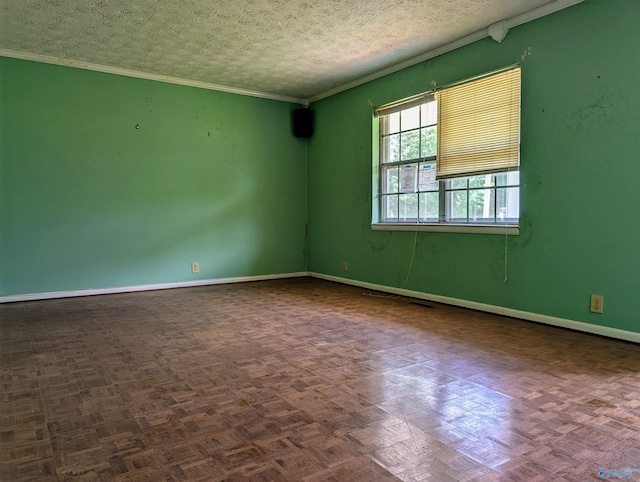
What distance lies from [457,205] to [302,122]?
112 inches

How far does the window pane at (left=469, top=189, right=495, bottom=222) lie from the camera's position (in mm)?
4051

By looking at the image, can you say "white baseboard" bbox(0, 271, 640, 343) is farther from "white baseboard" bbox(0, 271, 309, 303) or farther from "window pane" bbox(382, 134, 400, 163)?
"window pane" bbox(382, 134, 400, 163)

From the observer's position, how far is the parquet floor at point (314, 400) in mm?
1586

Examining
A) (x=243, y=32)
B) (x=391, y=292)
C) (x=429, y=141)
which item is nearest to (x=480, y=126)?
(x=429, y=141)

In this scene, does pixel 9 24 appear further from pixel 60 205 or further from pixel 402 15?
pixel 402 15

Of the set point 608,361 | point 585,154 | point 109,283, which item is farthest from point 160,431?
point 109,283

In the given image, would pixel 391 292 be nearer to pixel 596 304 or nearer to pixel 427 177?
pixel 427 177

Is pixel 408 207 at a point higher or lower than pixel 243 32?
lower

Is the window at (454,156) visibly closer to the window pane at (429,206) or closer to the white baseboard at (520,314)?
the window pane at (429,206)

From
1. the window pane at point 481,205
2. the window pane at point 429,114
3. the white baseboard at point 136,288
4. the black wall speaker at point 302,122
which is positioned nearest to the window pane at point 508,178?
the window pane at point 481,205

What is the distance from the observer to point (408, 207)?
16.3ft

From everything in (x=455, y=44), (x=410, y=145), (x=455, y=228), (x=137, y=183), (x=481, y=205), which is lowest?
(x=455, y=228)

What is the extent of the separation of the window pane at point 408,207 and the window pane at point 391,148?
48 cm

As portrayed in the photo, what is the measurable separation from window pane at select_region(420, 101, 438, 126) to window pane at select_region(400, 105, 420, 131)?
77 millimetres
